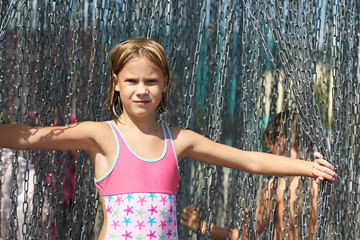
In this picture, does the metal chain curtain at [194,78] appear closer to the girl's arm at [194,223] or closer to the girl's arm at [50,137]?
the girl's arm at [194,223]

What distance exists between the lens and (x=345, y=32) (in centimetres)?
335

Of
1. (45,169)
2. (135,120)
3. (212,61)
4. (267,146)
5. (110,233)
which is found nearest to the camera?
(110,233)

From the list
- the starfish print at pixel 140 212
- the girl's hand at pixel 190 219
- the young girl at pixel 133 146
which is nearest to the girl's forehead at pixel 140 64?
the young girl at pixel 133 146

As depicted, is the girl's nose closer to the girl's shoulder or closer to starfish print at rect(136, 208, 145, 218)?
the girl's shoulder

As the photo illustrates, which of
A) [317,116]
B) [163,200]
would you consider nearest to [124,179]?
[163,200]

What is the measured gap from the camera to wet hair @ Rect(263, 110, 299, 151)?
3.25 m

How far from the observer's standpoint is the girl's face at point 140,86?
246 cm

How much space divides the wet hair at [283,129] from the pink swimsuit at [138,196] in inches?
40.9

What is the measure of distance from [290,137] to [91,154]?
51.3 inches

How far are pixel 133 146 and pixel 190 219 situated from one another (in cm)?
112

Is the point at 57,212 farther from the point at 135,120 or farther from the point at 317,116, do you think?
the point at 317,116

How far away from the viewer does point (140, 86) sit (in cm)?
245

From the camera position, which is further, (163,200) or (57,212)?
(57,212)

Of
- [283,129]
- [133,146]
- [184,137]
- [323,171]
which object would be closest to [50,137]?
[133,146]
